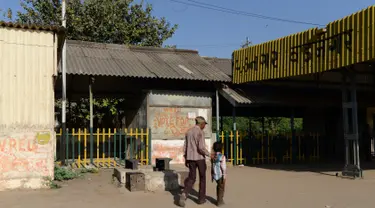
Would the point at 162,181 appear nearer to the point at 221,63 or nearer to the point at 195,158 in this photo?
the point at 195,158

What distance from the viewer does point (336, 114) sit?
17594mm

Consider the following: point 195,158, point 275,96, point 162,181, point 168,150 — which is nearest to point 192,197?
point 162,181

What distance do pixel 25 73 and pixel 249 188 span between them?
5.63 metres

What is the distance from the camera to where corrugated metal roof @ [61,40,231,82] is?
1253 centimetres

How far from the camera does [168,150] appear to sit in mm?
12711

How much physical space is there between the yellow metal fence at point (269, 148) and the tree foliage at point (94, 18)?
36.1 ft

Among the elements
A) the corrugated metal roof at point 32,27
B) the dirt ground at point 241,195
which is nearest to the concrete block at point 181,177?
the dirt ground at point 241,195

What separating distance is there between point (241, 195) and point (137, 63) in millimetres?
7535

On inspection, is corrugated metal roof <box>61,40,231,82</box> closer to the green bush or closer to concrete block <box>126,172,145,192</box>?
the green bush

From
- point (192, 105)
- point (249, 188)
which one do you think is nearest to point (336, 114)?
point (192, 105)

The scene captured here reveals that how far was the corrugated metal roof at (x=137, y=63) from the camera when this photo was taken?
41.1ft

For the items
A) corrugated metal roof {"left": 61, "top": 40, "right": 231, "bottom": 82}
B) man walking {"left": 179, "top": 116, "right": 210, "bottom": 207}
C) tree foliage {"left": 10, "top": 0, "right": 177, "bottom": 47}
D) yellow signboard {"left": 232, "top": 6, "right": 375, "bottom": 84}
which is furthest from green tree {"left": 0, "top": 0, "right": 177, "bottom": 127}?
man walking {"left": 179, "top": 116, "right": 210, "bottom": 207}

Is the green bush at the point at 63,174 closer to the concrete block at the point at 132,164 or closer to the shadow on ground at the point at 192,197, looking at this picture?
the concrete block at the point at 132,164

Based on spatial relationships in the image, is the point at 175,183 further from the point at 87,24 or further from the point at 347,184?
the point at 87,24
